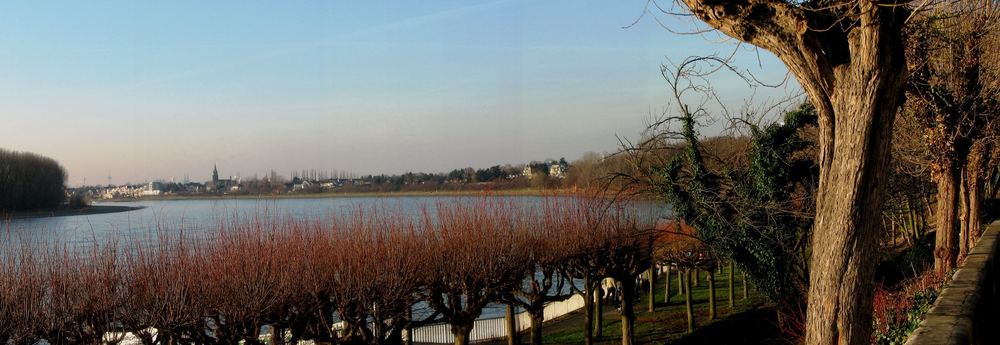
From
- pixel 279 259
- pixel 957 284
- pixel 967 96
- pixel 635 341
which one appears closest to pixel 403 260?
pixel 279 259

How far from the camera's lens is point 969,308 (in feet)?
20.0

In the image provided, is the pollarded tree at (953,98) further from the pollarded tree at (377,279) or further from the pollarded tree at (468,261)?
the pollarded tree at (377,279)

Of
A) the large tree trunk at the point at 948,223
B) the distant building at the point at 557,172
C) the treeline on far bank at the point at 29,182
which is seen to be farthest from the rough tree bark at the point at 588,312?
the treeline on far bank at the point at 29,182

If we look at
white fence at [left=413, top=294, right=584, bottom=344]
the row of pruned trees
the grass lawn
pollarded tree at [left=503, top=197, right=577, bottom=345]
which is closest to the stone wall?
the row of pruned trees

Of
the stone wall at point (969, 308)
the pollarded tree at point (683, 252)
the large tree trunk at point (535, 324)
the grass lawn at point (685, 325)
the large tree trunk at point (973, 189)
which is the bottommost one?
the grass lawn at point (685, 325)

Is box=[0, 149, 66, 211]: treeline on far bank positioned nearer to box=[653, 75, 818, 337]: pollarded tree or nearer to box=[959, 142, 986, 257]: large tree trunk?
box=[653, 75, 818, 337]: pollarded tree

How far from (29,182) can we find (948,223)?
2850 inches

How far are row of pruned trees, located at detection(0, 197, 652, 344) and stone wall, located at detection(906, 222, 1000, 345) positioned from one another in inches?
384

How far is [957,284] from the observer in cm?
727

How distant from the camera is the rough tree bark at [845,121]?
15.9 feet

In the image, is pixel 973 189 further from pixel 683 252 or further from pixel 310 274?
pixel 683 252

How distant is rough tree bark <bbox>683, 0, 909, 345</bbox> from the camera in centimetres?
485

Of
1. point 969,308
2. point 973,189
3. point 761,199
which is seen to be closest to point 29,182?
point 761,199

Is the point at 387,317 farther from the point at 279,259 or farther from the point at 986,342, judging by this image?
the point at 986,342
